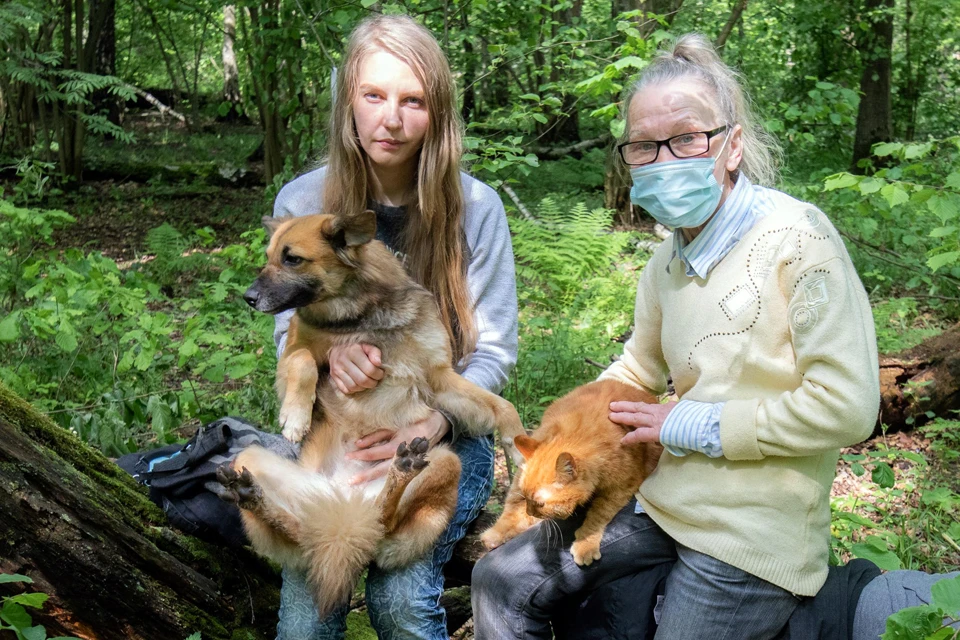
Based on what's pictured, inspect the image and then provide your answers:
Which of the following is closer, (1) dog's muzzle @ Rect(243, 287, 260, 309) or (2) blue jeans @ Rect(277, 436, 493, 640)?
(2) blue jeans @ Rect(277, 436, 493, 640)

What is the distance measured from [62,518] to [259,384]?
3.24m

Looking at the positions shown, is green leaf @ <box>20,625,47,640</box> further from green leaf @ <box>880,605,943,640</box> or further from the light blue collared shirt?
green leaf @ <box>880,605,943,640</box>

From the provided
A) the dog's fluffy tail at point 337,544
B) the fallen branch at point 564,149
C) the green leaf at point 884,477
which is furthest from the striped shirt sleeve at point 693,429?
the fallen branch at point 564,149

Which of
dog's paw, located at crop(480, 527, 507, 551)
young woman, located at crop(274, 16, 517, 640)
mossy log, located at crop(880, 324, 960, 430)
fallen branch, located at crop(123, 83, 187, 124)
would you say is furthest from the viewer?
fallen branch, located at crop(123, 83, 187, 124)

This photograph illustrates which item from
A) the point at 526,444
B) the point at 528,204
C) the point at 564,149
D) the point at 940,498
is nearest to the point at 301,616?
the point at 526,444

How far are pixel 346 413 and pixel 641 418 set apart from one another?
1279mm

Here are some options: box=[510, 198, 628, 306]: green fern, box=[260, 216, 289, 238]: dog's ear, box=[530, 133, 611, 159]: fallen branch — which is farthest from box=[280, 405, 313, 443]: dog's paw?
box=[530, 133, 611, 159]: fallen branch

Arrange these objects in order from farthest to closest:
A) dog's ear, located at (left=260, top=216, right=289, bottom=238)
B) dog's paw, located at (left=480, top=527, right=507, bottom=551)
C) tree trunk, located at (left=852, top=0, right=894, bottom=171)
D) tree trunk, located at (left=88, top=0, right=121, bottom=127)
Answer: tree trunk, located at (left=852, top=0, right=894, bottom=171) → tree trunk, located at (left=88, top=0, right=121, bottom=127) → dog's ear, located at (left=260, top=216, right=289, bottom=238) → dog's paw, located at (left=480, top=527, right=507, bottom=551)

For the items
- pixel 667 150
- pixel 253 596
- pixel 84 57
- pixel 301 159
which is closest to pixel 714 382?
pixel 667 150

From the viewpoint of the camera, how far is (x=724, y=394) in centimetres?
248

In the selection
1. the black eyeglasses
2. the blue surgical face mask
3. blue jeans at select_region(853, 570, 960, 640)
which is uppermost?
the black eyeglasses

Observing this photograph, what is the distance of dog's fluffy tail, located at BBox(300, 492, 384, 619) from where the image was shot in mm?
2686

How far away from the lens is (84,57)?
12.3m

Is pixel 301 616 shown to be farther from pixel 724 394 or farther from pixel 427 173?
pixel 427 173
